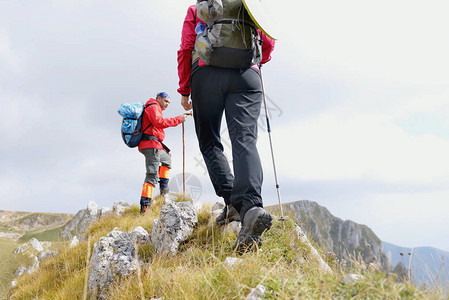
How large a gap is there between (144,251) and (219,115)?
2.53 metres

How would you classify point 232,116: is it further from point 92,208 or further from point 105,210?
point 92,208

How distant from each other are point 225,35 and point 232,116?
3.23 feet

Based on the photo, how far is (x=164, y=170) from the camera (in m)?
8.81

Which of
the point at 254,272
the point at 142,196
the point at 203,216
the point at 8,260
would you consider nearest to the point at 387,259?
the point at 254,272

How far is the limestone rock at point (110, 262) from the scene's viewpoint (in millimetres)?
3502

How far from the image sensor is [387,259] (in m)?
2.29

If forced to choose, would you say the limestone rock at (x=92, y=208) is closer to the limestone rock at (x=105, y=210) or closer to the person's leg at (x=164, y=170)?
the limestone rock at (x=105, y=210)

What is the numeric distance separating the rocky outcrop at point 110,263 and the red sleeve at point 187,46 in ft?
7.88

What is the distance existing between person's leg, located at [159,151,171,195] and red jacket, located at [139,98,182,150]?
36 cm

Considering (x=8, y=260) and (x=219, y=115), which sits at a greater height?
(x=219, y=115)

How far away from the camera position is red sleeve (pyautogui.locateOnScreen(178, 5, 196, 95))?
3869mm

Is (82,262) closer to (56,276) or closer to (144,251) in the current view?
(56,276)

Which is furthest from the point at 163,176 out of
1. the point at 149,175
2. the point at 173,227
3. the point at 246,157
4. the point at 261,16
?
the point at 261,16

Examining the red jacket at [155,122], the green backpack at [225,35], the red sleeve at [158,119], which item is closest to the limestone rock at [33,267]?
the red jacket at [155,122]
